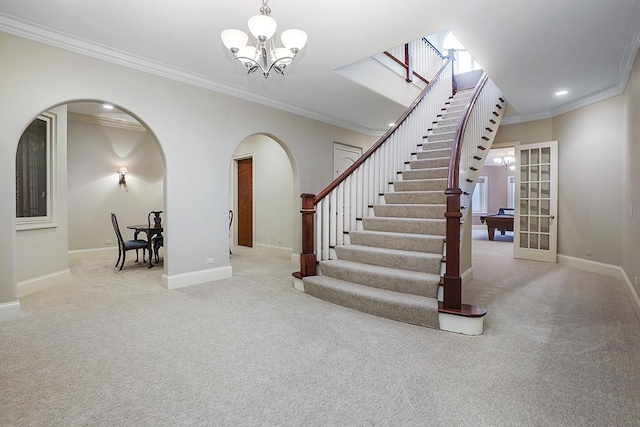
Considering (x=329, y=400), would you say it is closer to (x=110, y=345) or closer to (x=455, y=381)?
(x=455, y=381)

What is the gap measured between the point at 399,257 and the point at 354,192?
47.8 inches

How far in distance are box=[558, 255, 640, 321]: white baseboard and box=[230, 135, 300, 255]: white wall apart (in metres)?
4.99

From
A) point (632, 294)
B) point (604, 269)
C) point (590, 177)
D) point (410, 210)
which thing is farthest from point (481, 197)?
point (410, 210)

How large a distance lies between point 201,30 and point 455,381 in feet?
11.9

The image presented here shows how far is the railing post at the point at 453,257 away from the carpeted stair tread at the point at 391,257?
15.1 inches

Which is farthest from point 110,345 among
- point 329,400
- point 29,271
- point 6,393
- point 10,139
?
point 29,271

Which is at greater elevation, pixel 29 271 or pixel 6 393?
pixel 29 271

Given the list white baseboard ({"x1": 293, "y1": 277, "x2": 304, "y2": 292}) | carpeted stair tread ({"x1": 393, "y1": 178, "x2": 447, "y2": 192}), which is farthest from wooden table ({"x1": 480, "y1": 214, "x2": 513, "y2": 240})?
white baseboard ({"x1": 293, "y1": 277, "x2": 304, "y2": 292})

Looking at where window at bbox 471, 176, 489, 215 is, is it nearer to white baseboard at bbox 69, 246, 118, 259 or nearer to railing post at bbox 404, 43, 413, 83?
railing post at bbox 404, 43, 413, 83

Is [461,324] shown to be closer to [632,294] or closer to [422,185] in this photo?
[422,185]

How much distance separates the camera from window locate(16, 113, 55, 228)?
3.98 metres

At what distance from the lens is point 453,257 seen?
2723mm

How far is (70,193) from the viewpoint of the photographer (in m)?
6.13

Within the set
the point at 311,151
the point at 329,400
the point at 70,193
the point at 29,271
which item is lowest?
the point at 329,400
